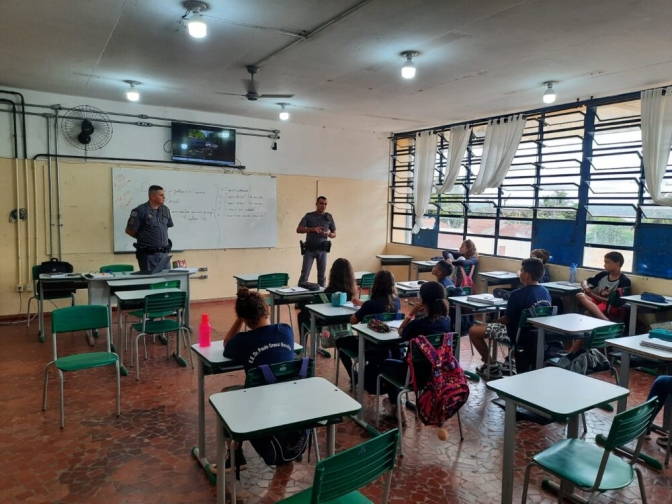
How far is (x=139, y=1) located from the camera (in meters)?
3.36

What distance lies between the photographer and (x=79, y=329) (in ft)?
12.4

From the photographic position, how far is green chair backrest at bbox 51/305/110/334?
11.9ft

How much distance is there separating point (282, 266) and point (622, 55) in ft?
19.1

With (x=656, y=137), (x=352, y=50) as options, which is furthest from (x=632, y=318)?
(x=352, y=50)

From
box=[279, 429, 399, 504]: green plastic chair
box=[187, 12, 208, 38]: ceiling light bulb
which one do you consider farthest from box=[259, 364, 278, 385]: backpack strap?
box=[187, 12, 208, 38]: ceiling light bulb

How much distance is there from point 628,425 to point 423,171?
6802 millimetres

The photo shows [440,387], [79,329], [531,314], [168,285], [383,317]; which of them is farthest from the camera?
[168,285]

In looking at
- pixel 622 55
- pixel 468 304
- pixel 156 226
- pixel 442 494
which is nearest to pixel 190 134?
pixel 156 226

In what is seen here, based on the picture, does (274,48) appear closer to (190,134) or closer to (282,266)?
(190,134)

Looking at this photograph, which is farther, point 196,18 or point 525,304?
point 525,304

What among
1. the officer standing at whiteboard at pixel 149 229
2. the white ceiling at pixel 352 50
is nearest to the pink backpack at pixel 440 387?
the white ceiling at pixel 352 50

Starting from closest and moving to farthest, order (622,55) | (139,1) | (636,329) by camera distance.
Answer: (139,1), (622,55), (636,329)

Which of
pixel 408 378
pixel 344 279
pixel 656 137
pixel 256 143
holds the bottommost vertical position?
pixel 408 378

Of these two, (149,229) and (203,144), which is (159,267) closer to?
(149,229)
